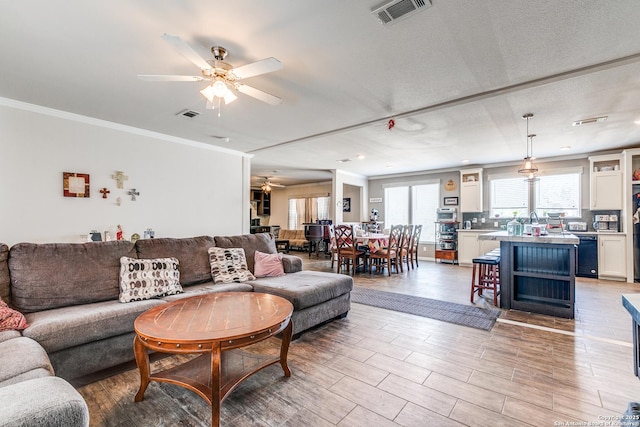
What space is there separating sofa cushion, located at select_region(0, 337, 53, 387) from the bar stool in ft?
14.5

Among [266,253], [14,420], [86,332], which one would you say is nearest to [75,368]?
[86,332]

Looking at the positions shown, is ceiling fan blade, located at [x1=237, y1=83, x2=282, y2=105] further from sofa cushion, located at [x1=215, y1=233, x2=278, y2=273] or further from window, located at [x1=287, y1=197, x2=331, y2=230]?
window, located at [x1=287, y1=197, x2=331, y2=230]

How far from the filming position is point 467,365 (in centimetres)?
236

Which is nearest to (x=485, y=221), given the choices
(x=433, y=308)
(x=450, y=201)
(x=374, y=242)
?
(x=450, y=201)

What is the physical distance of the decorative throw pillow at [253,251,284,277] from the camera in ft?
12.1

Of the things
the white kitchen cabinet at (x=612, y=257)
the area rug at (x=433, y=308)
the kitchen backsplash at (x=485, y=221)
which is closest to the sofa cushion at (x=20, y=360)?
the area rug at (x=433, y=308)

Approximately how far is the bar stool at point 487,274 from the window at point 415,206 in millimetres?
3606

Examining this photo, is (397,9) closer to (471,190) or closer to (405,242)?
(405,242)

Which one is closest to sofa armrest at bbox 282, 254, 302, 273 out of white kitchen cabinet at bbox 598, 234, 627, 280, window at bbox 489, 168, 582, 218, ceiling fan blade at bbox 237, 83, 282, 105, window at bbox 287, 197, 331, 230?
ceiling fan blade at bbox 237, 83, 282, 105

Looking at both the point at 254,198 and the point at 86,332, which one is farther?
the point at 254,198

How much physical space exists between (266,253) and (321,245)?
625 cm

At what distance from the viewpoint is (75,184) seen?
12.1 ft

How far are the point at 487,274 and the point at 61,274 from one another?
5285mm

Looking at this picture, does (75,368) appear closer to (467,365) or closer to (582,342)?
(467,365)
